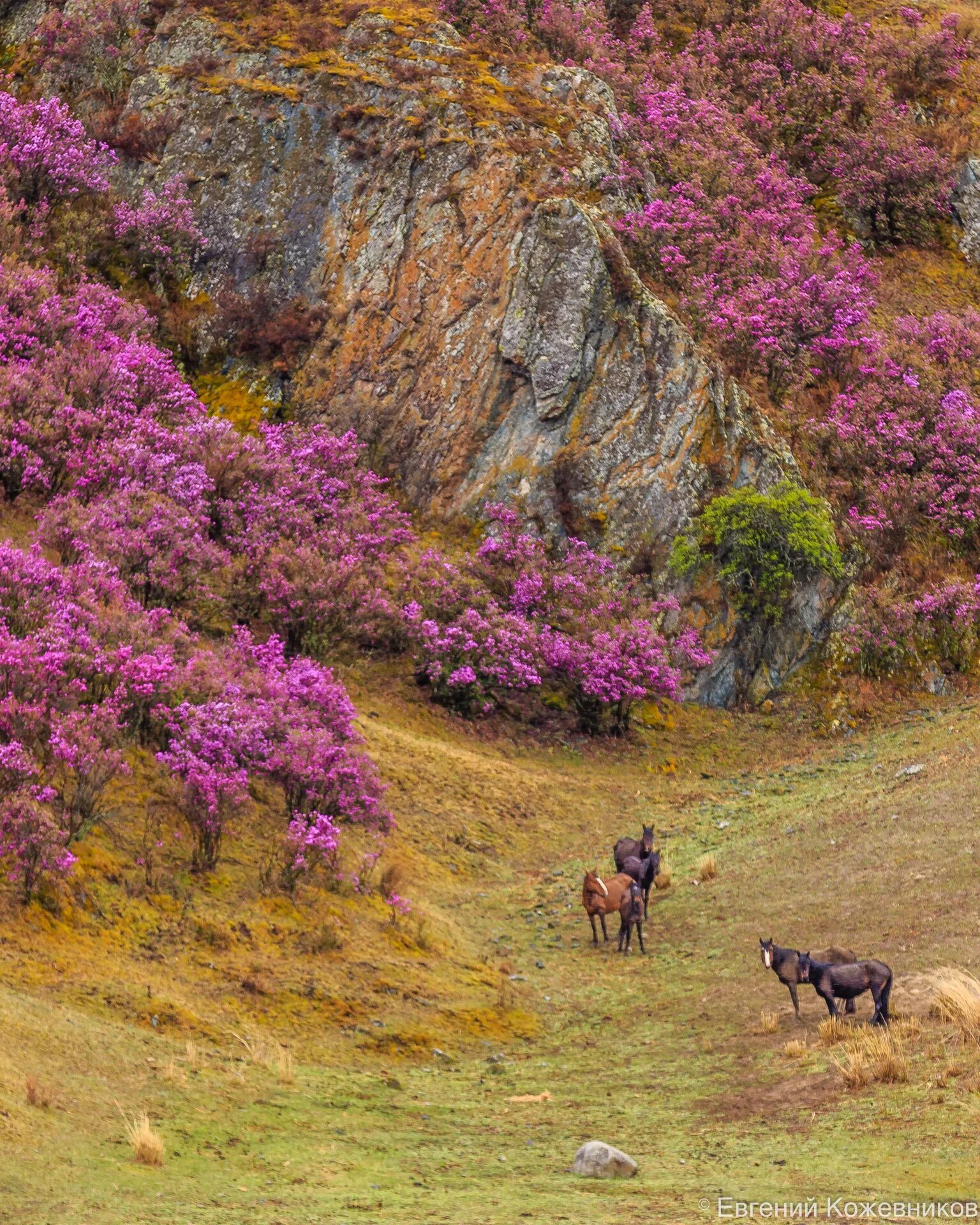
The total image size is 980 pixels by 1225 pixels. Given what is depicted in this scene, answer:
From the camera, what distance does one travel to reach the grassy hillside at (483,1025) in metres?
8.45

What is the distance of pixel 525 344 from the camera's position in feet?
99.6

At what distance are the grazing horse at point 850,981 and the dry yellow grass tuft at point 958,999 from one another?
0.40 m

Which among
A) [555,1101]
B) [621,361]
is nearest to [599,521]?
[621,361]

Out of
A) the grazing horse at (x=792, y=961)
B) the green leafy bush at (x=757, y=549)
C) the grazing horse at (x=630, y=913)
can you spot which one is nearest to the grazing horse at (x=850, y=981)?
the grazing horse at (x=792, y=961)

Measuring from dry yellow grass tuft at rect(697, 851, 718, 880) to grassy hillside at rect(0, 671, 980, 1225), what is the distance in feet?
0.78

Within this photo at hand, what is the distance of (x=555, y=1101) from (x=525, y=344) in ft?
71.3

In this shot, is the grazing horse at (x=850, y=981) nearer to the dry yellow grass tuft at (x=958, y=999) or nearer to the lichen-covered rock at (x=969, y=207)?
the dry yellow grass tuft at (x=958, y=999)

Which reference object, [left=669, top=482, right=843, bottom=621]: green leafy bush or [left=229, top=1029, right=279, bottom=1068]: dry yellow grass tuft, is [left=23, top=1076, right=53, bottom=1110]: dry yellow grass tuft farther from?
[left=669, top=482, right=843, bottom=621]: green leafy bush

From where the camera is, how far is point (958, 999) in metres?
10.9

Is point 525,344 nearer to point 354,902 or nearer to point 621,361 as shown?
point 621,361

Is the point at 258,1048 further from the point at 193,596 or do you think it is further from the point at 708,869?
the point at 193,596

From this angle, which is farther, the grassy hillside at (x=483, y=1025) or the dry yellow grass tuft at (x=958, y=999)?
the dry yellow grass tuft at (x=958, y=999)

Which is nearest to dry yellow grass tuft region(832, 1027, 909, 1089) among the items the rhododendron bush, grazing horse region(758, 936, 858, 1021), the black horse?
grazing horse region(758, 936, 858, 1021)

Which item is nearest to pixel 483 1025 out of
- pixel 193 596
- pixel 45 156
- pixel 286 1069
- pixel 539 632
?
pixel 286 1069
